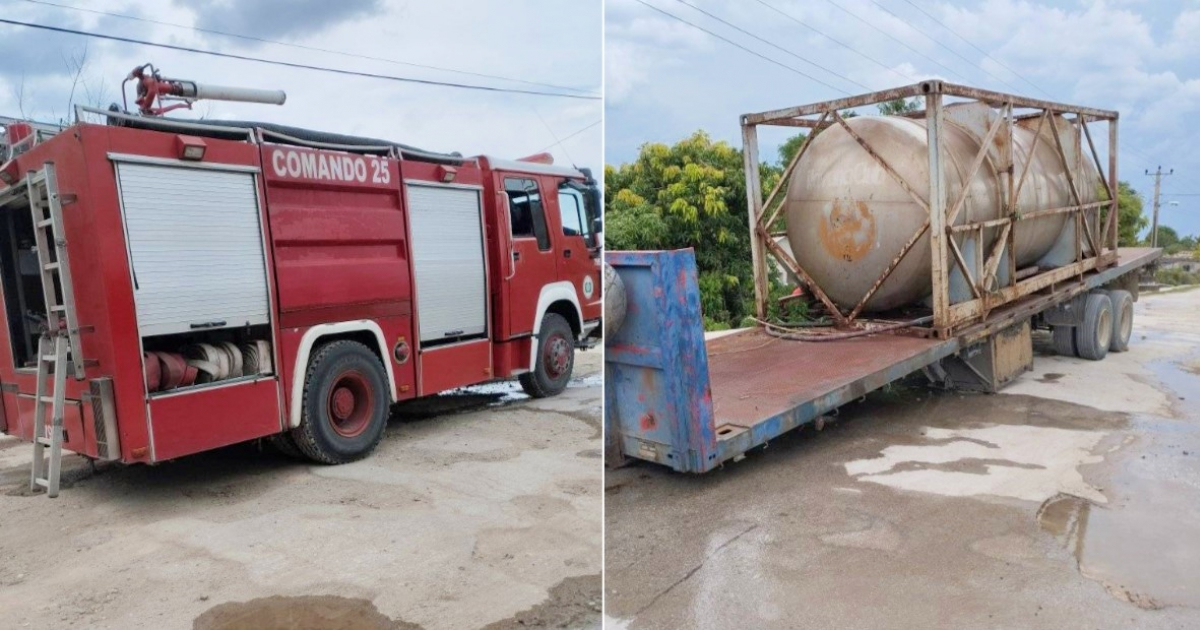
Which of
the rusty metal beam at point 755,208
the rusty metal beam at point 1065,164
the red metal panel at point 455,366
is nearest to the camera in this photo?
the red metal panel at point 455,366

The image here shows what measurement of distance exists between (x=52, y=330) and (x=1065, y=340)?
389 inches

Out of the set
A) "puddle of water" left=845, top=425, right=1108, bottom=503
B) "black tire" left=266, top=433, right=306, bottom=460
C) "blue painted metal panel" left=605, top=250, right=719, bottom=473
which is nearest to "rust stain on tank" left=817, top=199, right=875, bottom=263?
"puddle of water" left=845, top=425, right=1108, bottom=503

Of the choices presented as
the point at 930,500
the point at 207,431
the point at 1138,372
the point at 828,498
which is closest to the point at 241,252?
the point at 207,431

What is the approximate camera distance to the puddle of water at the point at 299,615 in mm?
3531

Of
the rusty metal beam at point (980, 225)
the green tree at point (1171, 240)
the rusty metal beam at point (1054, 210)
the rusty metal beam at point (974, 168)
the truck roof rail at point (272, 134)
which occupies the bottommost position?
the green tree at point (1171, 240)

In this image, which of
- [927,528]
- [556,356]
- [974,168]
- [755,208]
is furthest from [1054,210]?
[927,528]

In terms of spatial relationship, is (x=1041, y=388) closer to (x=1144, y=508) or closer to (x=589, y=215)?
(x=1144, y=508)

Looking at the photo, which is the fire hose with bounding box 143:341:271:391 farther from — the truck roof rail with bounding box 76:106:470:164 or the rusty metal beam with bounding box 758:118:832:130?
the rusty metal beam with bounding box 758:118:832:130

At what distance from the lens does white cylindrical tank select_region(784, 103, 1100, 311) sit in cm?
718

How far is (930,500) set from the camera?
4844 mm

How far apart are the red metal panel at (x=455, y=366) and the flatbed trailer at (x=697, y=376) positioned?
2171 mm

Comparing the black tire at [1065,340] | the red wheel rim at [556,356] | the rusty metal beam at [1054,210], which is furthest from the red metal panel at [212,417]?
the black tire at [1065,340]

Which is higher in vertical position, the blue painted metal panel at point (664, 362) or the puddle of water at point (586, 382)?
the blue painted metal panel at point (664, 362)

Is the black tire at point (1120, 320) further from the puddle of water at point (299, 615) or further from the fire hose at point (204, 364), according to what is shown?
the puddle of water at point (299, 615)
